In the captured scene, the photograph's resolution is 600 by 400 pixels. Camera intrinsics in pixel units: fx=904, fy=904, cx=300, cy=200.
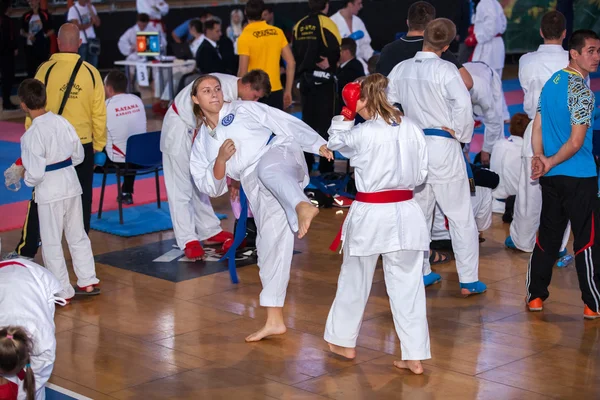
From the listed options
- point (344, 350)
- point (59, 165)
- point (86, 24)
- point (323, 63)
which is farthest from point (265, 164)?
point (86, 24)

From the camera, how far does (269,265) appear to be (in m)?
4.99

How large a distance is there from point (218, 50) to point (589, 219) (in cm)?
847

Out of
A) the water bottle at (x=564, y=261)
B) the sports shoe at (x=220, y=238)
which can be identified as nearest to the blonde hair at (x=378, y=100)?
the water bottle at (x=564, y=261)

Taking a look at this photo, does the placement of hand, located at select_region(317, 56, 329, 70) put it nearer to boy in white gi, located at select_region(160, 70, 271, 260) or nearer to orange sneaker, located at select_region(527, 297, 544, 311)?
boy in white gi, located at select_region(160, 70, 271, 260)

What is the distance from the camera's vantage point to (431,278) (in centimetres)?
602

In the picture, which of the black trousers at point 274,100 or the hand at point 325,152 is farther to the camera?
the black trousers at point 274,100

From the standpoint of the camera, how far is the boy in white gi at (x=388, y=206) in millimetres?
4406

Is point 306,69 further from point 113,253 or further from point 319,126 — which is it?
point 113,253

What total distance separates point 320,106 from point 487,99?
252 centimetres

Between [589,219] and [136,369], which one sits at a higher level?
[589,219]

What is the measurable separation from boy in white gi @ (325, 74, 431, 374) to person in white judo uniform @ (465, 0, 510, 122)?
838 centimetres

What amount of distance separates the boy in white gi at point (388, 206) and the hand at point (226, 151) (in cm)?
61

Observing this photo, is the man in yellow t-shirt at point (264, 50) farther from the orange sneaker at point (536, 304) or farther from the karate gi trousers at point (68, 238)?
the orange sneaker at point (536, 304)

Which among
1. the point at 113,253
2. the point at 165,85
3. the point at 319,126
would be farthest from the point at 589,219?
the point at 165,85
